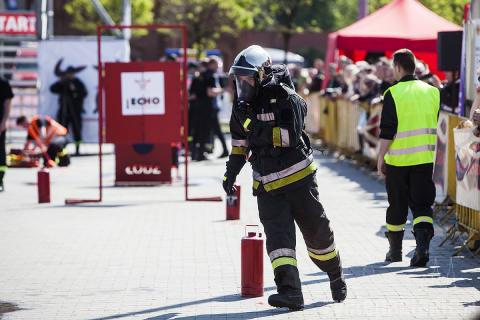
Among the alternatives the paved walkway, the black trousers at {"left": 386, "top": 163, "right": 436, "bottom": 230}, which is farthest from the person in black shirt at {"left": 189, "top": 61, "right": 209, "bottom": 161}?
the black trousers at {"left": 386, "top": 163, "right": 436, "bottom": 230}

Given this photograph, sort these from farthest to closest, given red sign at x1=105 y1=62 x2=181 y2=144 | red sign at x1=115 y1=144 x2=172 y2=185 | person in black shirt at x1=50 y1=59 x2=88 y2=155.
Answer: person in black shirt at x1=50 y1=59 x2=88 y2=155 < red sign at x1=115 y1=144 x2=172 y2=185 < red sign at x1=105 y1=62 x2=181 y2=144

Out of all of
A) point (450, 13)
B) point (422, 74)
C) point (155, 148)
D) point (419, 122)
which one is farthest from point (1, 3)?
point (419, 122)

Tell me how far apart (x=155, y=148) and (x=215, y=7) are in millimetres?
33533

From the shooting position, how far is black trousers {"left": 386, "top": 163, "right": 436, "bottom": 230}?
1027 cm

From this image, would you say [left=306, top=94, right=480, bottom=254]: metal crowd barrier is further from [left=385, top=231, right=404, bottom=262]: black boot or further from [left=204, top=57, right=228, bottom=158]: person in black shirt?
[left=204, top=57, right=228, bottom=158]: person in black shirt

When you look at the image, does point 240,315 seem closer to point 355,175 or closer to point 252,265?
point 252,265

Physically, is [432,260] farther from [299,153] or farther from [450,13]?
[450,13]

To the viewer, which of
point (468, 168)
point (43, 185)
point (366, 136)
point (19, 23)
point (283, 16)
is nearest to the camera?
point (468, 168)

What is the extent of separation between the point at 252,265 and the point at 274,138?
1.03m

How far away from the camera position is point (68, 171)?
20672 mm

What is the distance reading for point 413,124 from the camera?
1024cm

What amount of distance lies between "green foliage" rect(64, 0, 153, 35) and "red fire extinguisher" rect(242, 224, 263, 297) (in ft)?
138

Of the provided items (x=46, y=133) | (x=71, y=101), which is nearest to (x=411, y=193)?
(x=46, y=133)

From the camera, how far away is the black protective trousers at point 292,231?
8164mm
